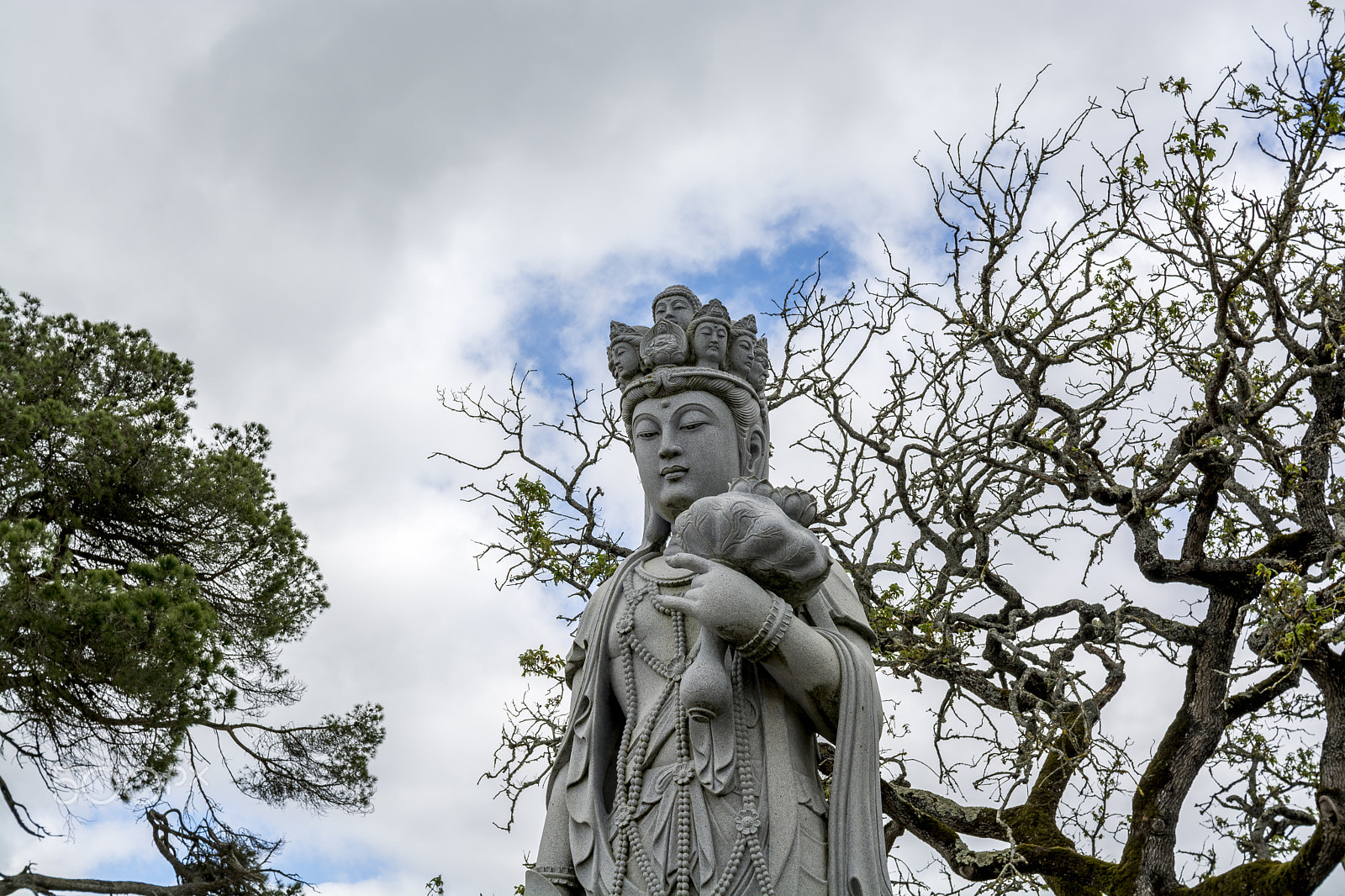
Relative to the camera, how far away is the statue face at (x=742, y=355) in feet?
14.2

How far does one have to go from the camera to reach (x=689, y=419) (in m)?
4.17

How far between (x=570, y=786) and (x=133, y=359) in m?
10.9

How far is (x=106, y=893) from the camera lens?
10.3 metres

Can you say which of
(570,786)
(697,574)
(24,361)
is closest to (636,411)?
(697,574)

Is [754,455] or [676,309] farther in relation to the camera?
[676,309]

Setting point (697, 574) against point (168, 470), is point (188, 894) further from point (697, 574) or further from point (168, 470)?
point (697, 574)

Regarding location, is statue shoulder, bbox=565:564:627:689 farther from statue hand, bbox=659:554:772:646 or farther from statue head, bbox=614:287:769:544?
statue hand, bbox=659:554:772:646

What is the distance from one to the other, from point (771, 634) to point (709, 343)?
1.16 m

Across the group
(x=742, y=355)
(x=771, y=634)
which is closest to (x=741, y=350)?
(x=742, y=355)

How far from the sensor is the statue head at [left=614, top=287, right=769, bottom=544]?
4.13 metres

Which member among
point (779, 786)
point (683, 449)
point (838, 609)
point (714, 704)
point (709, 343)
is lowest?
point (779, 786)

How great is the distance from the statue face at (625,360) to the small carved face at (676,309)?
5.8 inches

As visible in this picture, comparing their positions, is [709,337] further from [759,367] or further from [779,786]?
[779,786]

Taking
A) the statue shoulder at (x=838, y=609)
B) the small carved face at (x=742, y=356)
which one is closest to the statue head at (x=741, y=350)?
the small carved face at (x=742, y=356)
